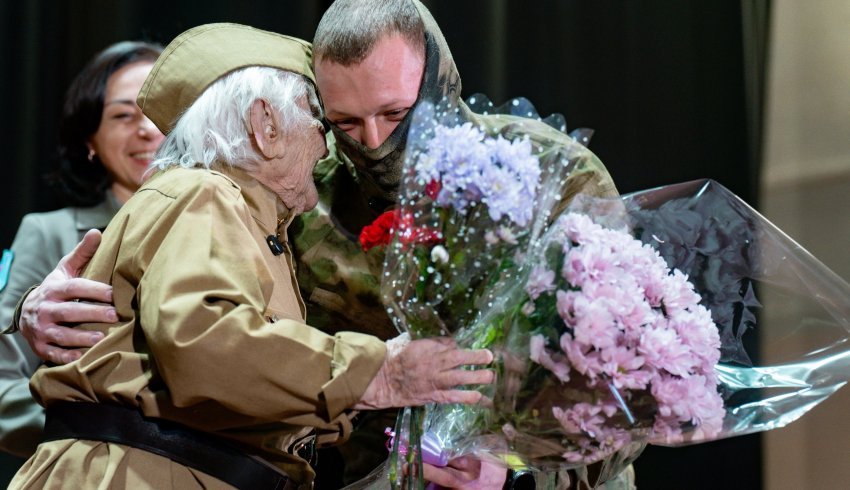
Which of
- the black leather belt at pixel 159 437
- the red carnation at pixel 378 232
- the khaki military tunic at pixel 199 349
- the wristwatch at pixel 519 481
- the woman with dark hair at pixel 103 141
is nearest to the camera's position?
the khaki military tunic at pixel 199 349

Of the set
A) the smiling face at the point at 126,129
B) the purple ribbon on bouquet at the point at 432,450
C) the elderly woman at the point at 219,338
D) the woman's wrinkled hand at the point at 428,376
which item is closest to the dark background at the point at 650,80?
the smiling face at the point at 126,129

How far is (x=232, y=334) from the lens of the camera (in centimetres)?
146

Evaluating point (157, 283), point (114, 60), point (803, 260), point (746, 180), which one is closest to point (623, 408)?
point (803, 260)

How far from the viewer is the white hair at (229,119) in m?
1.83

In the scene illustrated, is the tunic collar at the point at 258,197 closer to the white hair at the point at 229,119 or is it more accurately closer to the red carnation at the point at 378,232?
the white hair at the point at 229,119

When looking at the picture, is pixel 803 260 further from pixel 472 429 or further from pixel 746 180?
pixel 746 180

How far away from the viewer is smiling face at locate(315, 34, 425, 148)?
1976 millimetres

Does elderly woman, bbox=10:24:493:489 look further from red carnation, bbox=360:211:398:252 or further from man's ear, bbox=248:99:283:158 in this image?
red carnation, bbox=360:211:398:252

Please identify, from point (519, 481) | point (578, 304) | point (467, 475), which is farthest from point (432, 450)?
point (578, 304)

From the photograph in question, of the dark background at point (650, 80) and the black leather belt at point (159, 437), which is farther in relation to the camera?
the dark background at point (650, 80)

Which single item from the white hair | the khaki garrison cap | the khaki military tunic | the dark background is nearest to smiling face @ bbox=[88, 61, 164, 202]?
the dark background

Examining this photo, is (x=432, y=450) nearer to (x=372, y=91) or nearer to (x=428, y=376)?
(x=428, y=376)

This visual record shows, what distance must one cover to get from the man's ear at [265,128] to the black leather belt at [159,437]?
20.3 inches

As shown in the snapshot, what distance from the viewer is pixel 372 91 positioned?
1.98 metres
